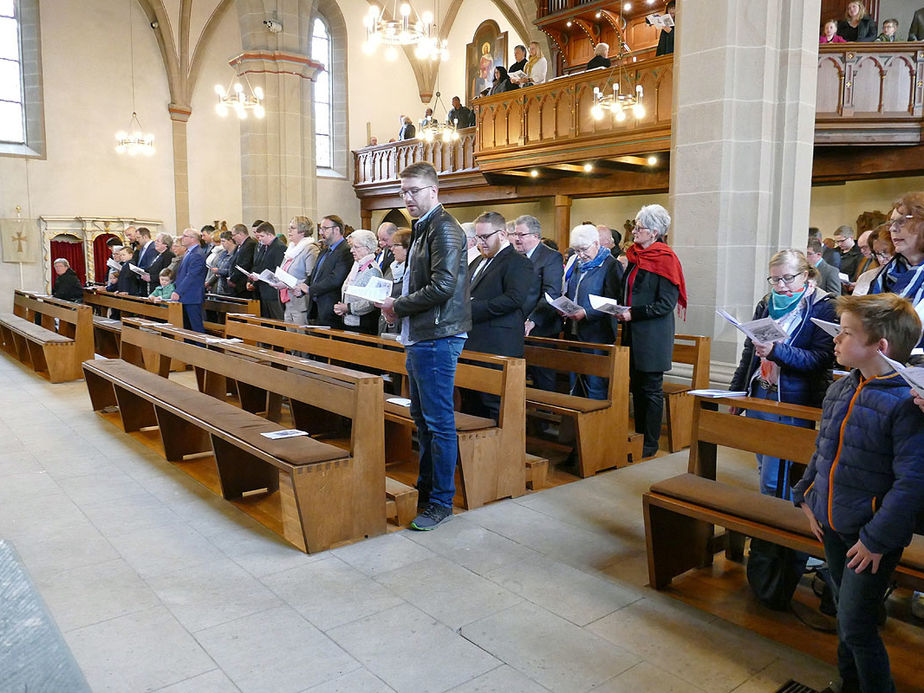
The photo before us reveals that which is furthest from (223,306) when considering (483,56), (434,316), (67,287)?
(483,56)

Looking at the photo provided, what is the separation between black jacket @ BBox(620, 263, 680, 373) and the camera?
4.61 m

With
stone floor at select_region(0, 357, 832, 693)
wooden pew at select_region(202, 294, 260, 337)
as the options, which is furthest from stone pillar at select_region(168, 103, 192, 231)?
stone floor at select_region(0, 357, 832, 693)

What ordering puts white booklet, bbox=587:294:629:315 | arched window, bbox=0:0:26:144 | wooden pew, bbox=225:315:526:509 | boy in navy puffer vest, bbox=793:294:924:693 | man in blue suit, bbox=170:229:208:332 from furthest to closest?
arched window, bbox=0:0:26:144 → man in blue suit, bbox=170:229:208:332 → white booklet, bbox=587:294:629:315 → wooden pew, bbox=225:315:526:509 → boy in navy puffer vest, bbox=793:294:924:693

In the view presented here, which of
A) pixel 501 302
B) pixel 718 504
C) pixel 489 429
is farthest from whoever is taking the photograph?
pixel 501 302

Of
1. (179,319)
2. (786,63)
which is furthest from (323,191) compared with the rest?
(786,63)

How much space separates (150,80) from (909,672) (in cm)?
1713

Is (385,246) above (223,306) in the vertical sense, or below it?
above

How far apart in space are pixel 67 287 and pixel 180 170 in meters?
6.96

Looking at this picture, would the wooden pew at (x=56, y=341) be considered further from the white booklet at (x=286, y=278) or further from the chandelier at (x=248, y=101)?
the chandelier at (x=248, y=101)

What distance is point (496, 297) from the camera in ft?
14.1

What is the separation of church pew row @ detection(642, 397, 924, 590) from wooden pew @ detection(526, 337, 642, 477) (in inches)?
48.8

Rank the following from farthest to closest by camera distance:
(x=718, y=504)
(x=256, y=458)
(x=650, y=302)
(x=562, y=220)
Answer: (x=562, y=220)
(x=650, y=302)
(x=256, y=458)
(x=718, y=504)

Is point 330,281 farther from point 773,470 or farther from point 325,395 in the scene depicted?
point 773,470

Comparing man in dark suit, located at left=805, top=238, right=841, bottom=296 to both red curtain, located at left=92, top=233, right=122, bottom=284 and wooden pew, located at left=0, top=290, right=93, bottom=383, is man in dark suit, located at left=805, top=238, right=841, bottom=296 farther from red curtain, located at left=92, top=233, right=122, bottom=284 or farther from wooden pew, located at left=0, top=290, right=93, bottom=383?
red curtain, located at left=92, top=233, right=122, bottom=284
